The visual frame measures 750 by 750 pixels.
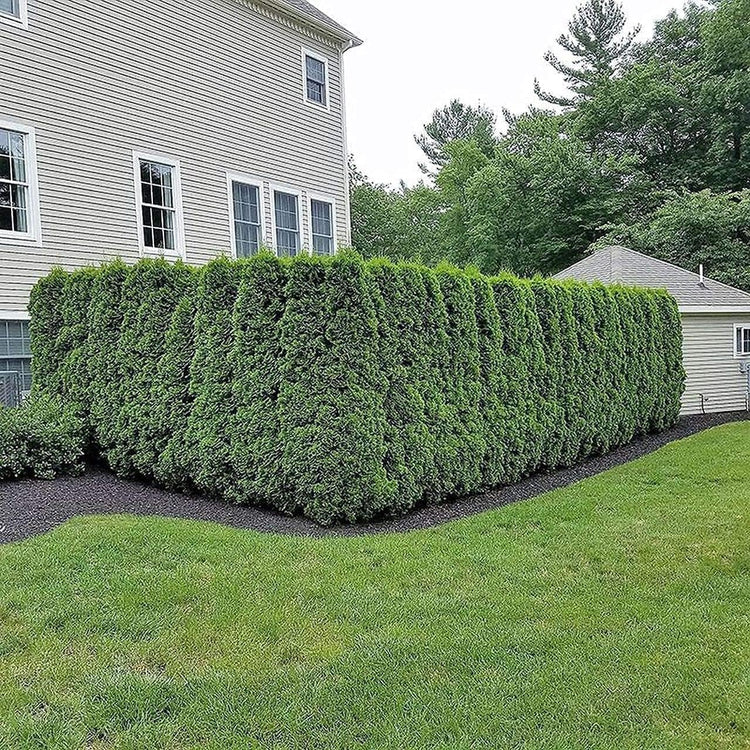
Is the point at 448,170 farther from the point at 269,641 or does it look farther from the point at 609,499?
the point at 269,641

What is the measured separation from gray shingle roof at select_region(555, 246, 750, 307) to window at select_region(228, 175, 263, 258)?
719cm

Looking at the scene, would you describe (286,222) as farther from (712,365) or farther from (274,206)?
(712,365)

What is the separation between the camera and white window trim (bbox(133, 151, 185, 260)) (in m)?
10.3

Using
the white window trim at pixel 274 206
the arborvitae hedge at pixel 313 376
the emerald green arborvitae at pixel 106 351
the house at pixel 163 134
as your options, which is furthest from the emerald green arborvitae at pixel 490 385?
the white window trim at pixel 274 206

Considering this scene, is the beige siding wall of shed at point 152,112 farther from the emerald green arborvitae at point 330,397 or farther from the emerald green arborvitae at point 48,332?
the emerald green arborvitae at point 330,397

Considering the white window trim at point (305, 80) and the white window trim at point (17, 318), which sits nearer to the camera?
the white window trim at point (17, 318)

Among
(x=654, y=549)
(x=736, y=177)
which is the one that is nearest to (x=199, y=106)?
(x=654, y=549)

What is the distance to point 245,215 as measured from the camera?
469 inches

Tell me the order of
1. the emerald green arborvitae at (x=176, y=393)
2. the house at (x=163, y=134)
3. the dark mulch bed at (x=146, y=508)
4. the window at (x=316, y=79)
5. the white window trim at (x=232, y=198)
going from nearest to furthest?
Result: the dark mulch bed at (x=146, y=508) → the emerald green arborvitae at (x=176, y=393) → the house at (x=163, y=134) → the white window trim at (x=232, y=198) → the window at (x=316, y=79)

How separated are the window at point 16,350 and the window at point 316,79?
7055 mm

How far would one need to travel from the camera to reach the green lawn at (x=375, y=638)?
2682mm

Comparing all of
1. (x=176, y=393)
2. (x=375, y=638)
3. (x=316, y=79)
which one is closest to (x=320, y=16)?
(x=316, y=79)

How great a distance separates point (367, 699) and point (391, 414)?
3.36m

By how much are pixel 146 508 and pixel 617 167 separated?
68.3ft
